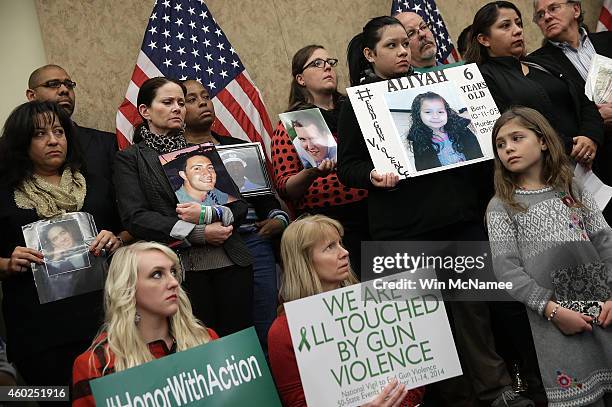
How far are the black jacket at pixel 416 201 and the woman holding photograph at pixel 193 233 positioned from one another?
23.8 inches

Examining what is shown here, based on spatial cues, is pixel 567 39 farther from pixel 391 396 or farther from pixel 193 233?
pixel 391 396

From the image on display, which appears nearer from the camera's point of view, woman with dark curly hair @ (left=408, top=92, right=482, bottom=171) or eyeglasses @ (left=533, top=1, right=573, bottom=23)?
woman with dark curly hair @ (left=408, top=92, right=482, bottom=171)

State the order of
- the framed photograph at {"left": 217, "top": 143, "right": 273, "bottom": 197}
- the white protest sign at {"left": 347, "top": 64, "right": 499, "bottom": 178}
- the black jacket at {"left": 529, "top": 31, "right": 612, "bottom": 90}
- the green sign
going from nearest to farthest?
the green sign < the white protest sign at {"left": 347, "top": 64, "right": 499, "bottom": 178} < the framed photograph at {"left": 217, "top": 143, "right": 273, "bottom": 197} < the black jacket at {"left": 529, "top": 31, "right": 612, "bottom": 90}

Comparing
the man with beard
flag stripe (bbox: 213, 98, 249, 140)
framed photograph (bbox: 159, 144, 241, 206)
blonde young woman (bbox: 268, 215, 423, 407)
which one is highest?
flag stripe (bbox: 213, 98, 249, 140)

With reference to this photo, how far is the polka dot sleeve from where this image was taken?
180 inches

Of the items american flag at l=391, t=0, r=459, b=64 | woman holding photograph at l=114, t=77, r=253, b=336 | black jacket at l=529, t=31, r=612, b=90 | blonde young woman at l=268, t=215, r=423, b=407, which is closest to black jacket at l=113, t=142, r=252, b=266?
woman holding photograph at l=114, t=77, r=253, b=336

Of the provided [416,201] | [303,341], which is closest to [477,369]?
[416,201]

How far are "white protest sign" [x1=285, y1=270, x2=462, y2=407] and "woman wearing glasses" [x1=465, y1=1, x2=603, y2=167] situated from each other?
1.46 m

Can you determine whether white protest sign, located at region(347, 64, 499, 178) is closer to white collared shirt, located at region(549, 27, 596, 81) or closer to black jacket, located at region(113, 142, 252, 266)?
black jacket, located at region(113, 142, 252, 266)

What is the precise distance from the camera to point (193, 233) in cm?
390

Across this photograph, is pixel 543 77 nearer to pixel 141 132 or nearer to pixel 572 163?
pixel 572 163

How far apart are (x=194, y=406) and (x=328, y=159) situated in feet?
6.22

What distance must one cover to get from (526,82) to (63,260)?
2526 mm

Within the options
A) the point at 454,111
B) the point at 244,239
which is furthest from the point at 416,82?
the point at 244,239
